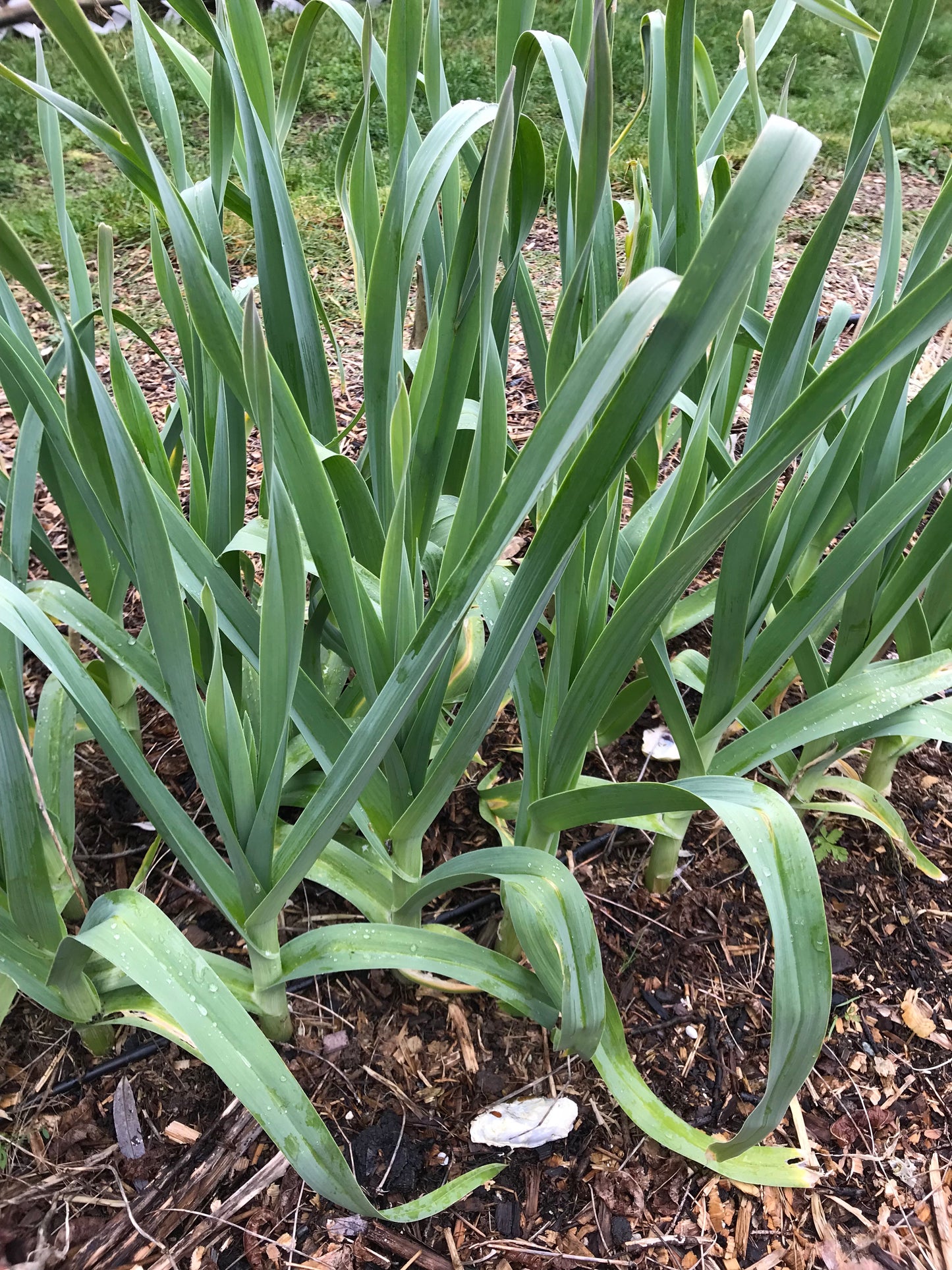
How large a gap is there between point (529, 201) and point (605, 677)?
0.40 metres

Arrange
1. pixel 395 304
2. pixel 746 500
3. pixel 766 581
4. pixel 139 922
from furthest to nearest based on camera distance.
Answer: pixel 766 581 < pixel 395 304 < pixel 139 922 < pixel 746 500

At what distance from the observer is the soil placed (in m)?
0.78

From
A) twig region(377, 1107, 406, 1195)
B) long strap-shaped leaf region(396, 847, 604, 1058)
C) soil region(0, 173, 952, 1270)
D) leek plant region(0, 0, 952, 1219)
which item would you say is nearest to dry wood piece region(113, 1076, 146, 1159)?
soil region(0, 173, 952, 1270)

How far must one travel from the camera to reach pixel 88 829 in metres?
1.07

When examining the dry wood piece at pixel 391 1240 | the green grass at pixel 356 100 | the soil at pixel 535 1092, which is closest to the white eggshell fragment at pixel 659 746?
the soil at pixel 535 1092

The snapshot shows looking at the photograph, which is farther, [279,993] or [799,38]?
[799,38]

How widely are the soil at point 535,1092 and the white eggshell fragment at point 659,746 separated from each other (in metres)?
0.14

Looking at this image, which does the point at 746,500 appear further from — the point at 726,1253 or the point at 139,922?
the point at 726,1253

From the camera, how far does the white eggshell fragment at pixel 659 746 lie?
3.91 ft

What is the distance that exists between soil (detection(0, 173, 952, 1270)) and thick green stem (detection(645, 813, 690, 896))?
0.02 meters

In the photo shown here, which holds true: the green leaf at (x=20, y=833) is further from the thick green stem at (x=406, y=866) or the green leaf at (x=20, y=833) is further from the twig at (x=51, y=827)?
the thick green stem at (x=406, y=866)

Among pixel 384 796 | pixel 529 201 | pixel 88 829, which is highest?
pixel 529 201

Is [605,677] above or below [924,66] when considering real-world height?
below

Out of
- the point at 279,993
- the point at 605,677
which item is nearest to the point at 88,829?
the point at 279,993
